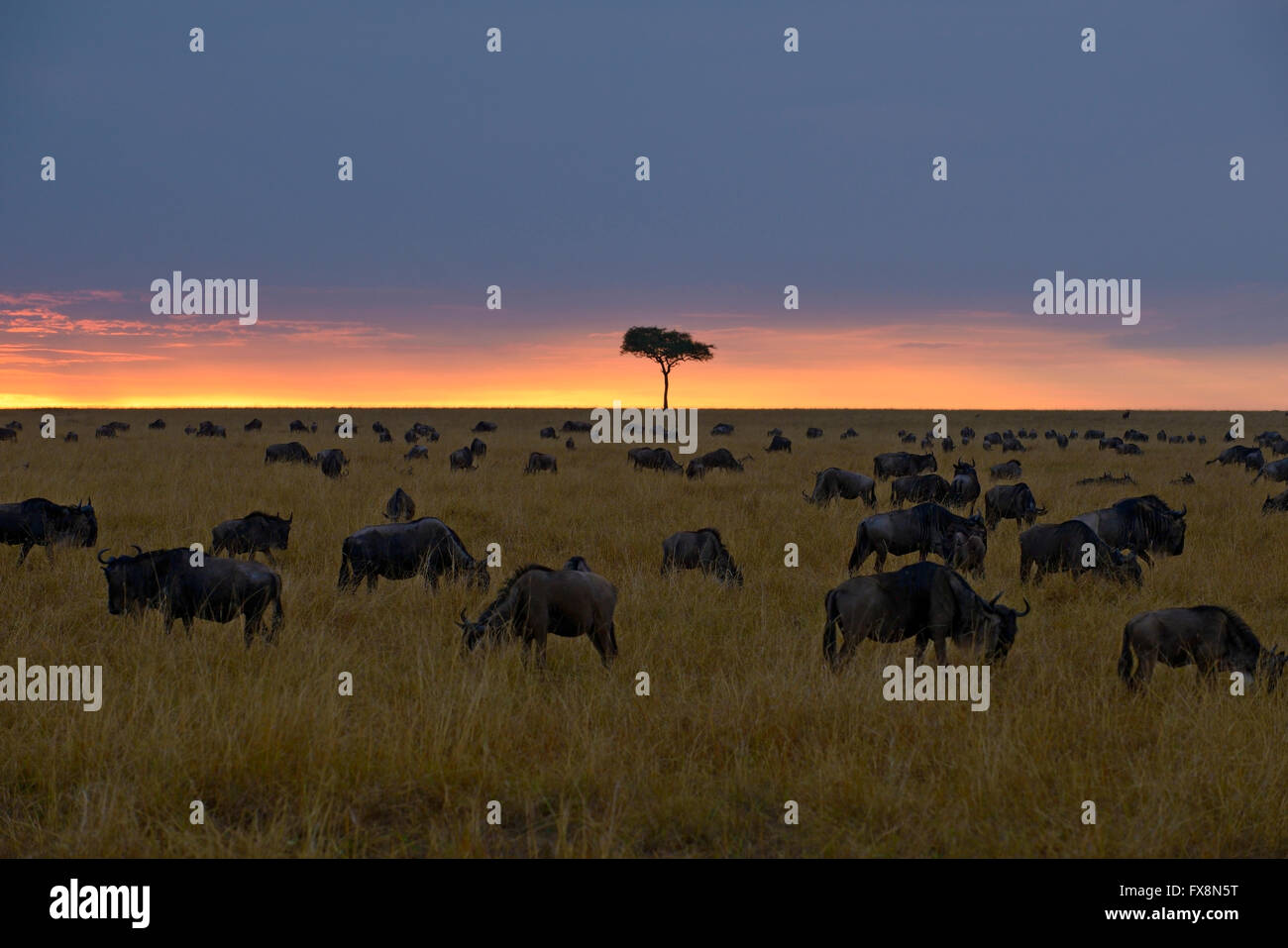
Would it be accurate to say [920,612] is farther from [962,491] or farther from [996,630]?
[962,491]

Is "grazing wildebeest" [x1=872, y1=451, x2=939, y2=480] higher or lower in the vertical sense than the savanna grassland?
higher

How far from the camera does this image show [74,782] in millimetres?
5309

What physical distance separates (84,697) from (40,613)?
11.2 ft

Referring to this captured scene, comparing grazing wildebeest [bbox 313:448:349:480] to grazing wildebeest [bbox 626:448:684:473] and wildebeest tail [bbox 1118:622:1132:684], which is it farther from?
wildebeest tail [bbox 1118:622:1132:684]

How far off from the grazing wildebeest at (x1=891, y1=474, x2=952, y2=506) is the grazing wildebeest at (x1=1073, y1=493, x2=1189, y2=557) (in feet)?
18.7

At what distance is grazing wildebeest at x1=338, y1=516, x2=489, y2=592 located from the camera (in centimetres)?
1052

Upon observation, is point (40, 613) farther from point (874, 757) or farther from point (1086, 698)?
point (1086, 698)

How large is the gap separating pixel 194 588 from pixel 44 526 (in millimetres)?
5624

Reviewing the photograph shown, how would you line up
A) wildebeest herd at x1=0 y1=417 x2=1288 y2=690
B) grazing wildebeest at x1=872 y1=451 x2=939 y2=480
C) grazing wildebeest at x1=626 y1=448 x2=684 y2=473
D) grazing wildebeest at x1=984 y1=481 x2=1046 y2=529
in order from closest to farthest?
1. wildebeest herd at x1=0 y1=417 x2=1288 y2=690
2. grazing wildebeest at x1=984 y1=481 x2=1046 y2=529
3. grazing wildebeest at x1=872 y1=451 x2=939 y2=480
4. grazing wildebeest at x1=626 y1=448 x2=684 y2=473

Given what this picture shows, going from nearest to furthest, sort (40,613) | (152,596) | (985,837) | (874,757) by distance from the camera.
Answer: (985,837), (874,757), (152,596), (40,613)

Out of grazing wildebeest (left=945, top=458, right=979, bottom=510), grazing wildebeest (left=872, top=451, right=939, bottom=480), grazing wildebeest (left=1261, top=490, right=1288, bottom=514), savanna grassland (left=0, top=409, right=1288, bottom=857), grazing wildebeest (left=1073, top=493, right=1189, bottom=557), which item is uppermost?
grazing wildebeest (left=872, top=451, right=939, bottom=480)


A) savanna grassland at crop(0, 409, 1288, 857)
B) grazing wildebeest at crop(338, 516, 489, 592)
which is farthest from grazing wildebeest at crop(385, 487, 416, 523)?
grazing wildebeest at crop(338, 516, 489, 592)
